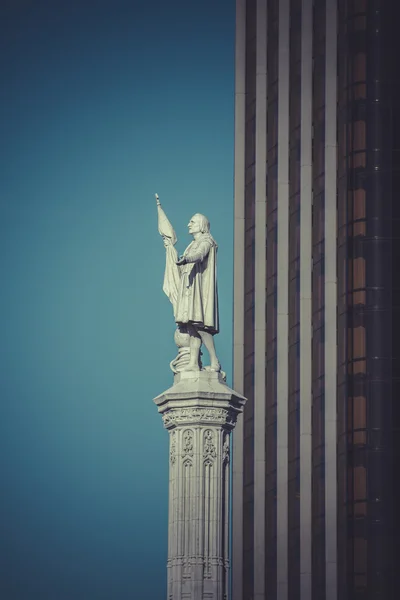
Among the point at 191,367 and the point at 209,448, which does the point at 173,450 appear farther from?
the point at 191,367

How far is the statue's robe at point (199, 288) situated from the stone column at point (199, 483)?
1.34 meters

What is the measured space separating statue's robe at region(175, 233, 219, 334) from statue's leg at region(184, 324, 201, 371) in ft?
0.64

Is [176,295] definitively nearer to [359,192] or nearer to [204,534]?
[204,534]

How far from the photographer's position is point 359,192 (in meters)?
105

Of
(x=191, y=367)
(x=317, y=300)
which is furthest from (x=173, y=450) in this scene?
(x=317, y=300)

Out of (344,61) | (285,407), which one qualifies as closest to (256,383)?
(285,407)

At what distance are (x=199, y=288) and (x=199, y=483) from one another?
479cm

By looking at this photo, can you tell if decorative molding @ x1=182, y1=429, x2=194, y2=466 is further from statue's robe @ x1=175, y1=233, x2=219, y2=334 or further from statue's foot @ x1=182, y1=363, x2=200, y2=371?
statue's robe @ x1=175, y1=233, x2=219, y2=334

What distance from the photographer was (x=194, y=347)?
45406 millimetres

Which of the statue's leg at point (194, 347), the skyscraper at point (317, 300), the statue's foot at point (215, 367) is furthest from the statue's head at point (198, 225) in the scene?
the skyscraper at point (317, 300)

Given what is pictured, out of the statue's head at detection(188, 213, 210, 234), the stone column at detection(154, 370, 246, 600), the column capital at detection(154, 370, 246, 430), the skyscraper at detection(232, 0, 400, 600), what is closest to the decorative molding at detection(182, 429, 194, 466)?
the stone column at detection(154, 370, 246, 600)

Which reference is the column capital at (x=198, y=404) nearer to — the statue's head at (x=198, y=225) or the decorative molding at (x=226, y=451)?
the decorative molding at (x=226, y=451)

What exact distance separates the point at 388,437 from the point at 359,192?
567 inches

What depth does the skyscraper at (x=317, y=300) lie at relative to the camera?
99.5 metres
